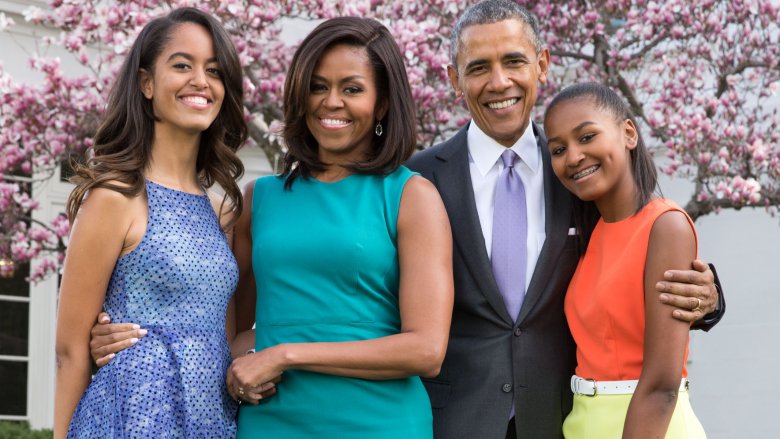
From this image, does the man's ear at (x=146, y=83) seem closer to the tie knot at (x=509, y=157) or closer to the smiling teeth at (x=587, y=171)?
the tie knot at (x=509, y=157)

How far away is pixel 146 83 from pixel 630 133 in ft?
4.81

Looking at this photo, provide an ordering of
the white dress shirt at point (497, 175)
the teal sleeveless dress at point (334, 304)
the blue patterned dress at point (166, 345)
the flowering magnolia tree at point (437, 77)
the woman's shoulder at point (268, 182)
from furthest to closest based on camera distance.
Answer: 1. the flowering magnolia tree at point (437, 77)
2. the white dress shirt at point (497, 175)
3. the woman's shoulder at point (268, 182)
4. the teal sleeveless dress at point (334, 304)
5. the blue patterned dress at point (166, 345)

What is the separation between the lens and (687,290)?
3.06m

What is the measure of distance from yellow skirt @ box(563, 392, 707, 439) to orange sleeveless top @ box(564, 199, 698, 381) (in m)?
0.07

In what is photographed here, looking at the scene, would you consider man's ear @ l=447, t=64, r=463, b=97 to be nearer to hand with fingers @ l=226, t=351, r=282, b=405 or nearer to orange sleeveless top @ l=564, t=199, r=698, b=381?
orange sleeveless top @ l=564, t=199, r=698, b=381

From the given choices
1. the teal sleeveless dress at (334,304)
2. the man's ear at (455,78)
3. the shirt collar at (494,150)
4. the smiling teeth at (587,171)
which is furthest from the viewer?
the man's ear at (455,78)

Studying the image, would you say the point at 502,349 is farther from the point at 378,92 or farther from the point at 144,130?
the point at 144,130

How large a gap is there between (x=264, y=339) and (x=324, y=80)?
0.78 metres

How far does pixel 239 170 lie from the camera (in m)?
3.67

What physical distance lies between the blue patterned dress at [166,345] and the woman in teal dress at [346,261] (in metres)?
0.10

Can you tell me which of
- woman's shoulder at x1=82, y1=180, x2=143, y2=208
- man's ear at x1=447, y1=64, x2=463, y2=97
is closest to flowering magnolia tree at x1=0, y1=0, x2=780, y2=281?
man's ear at x1=447, y1=64, x2=463, y2=97

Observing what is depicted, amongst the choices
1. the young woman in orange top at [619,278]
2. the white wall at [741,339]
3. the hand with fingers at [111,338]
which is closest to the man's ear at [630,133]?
the young woman in orange top at [619,278]

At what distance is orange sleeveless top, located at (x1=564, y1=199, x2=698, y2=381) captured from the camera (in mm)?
3191

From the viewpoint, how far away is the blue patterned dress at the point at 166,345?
305cm
